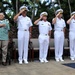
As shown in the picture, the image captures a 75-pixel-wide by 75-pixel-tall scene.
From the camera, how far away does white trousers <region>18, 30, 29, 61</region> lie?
8039mm

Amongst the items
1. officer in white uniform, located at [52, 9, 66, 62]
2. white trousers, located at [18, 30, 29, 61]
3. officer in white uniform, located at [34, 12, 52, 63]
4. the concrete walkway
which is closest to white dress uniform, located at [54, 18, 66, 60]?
officer in white uniform, located at [52, 9, 66, 62]

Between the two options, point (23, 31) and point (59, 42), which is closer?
point (23, 31)

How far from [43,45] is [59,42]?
0.58m

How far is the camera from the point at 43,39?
8.39 meters

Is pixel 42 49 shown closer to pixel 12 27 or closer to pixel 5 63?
pixel 5 63

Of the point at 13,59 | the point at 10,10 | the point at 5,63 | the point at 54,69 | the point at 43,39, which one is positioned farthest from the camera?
the point at 10,10

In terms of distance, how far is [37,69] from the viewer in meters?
7.19

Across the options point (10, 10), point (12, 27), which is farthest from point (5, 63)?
point (10, 10)

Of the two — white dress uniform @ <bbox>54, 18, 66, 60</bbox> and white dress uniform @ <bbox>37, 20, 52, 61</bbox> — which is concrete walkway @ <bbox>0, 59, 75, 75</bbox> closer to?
white dress uniform @ <bbox>37, 20, 52, 61</bbox>

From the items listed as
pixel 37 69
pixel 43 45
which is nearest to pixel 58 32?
pixel 43 45

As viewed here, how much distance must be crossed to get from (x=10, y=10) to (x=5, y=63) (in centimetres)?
471

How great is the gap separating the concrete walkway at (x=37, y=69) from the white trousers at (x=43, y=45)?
0.57 m

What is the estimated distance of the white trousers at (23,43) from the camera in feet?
26.4

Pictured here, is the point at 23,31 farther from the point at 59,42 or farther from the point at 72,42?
the point at 72,42
